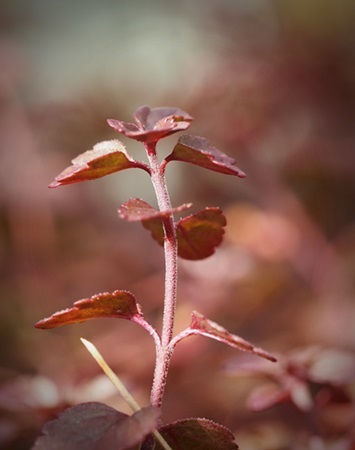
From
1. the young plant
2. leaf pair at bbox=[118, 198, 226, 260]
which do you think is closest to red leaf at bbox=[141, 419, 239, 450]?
the young plant

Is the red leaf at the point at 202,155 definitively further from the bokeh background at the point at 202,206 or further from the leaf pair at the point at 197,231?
the bokeh background at the point at 202,206

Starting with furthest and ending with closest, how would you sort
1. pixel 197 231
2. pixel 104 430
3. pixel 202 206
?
pixel 202 206 → pixel 197 231 → pixel 104 430

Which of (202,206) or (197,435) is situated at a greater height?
(202,206)

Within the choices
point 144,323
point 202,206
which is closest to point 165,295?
point 144,323

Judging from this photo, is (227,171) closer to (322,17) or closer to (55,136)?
(55,136)

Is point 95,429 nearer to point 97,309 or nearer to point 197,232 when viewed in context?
point 97,309
